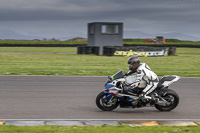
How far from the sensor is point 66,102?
30.9 ft

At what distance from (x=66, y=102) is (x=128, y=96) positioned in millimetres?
2065

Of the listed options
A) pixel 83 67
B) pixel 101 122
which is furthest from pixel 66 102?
pixel 83 67

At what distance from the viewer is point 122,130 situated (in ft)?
19.5

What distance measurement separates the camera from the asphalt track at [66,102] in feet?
25.5

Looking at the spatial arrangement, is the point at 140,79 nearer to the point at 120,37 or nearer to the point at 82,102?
the point at 82,102

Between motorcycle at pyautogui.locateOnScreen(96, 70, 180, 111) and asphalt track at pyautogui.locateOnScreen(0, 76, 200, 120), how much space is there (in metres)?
0.17

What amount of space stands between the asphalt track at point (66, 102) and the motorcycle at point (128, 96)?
175 millimetres

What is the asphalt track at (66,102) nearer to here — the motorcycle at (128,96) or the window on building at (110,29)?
the motorcycle at (128,96)

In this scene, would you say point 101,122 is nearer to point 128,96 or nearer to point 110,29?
point 128,96

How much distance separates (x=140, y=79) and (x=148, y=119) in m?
1.04

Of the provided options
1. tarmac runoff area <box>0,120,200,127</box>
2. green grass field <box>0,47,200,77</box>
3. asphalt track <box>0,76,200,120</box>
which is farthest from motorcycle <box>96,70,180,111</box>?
green grass field <box>0,47,200,77</box>

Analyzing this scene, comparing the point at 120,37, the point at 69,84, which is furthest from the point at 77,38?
the point at 69,84

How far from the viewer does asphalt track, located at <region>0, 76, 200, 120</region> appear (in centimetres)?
776

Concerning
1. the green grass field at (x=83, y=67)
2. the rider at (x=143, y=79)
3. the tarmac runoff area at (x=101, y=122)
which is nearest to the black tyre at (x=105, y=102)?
the rider at (x=143, y=79)
